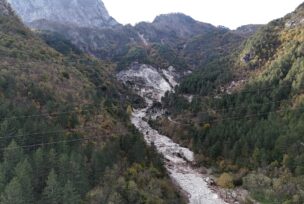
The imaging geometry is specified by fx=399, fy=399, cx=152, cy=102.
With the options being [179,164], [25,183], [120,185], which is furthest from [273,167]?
[25,183]

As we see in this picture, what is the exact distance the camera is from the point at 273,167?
72.2m

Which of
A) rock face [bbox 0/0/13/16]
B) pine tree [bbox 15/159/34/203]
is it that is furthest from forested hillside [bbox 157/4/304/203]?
rock face [bbox 0/0/13/16]

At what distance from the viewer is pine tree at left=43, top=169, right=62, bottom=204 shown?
46.1 m

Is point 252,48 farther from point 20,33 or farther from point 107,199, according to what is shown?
point 107,199

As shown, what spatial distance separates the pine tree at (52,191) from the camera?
151ft

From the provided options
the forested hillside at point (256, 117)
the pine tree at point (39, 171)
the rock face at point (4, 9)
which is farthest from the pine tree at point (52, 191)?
the rock face at point (4, 9)

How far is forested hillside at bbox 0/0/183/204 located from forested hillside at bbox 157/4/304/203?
16.6 m

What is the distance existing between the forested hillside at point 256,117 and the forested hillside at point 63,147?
54.4ft

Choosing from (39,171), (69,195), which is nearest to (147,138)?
(39,171)

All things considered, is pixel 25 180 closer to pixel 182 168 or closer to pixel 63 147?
pixel 63 147

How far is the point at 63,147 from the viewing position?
56875 mm

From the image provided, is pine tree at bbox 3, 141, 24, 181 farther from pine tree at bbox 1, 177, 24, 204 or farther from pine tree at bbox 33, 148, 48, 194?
pine tree at bbox 1, 177, 24, 204

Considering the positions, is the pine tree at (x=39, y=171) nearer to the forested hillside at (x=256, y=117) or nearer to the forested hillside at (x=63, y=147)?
the forested hillside at (x=63, y=147)

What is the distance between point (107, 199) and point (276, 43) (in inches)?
4230
